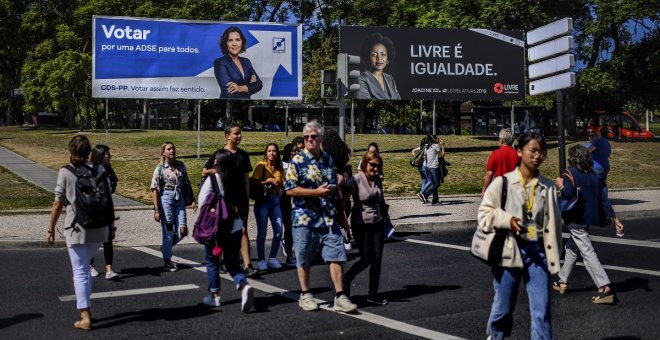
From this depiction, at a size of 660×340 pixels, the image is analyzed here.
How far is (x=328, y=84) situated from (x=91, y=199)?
821 centimetres

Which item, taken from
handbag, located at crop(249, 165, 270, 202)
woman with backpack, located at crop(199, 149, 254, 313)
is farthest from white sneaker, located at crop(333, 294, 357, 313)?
handbag, located at crop(249, 165, 270, 202)

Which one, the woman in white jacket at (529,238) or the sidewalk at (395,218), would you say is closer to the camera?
the woman in white jacket at (529,238)

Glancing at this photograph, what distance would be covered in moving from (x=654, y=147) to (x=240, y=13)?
30.8 metres

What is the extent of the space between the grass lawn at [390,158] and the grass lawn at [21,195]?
7.26 feet

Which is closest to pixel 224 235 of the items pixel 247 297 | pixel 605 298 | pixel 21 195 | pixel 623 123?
pixel 247 297

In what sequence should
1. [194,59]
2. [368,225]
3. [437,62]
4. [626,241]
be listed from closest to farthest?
[368,225]
[626,241]
[194,59]
[437,62]

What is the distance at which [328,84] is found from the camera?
14.0 meters

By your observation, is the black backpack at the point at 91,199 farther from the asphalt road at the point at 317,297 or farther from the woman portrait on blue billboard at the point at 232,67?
the woman portrait on blue billboard at the point at 232,67

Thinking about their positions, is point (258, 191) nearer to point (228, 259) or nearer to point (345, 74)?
point (228, 259)

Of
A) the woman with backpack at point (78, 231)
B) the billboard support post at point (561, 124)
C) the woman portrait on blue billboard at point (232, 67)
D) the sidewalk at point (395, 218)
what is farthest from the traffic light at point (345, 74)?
the woman portrait on blue billboard at point (232, 67)

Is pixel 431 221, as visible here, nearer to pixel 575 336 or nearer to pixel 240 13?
pixel 575 336

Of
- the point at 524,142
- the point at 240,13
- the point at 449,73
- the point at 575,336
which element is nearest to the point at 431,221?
the point at 575,336

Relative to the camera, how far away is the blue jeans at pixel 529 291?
4727mm

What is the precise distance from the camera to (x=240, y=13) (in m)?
52.3
